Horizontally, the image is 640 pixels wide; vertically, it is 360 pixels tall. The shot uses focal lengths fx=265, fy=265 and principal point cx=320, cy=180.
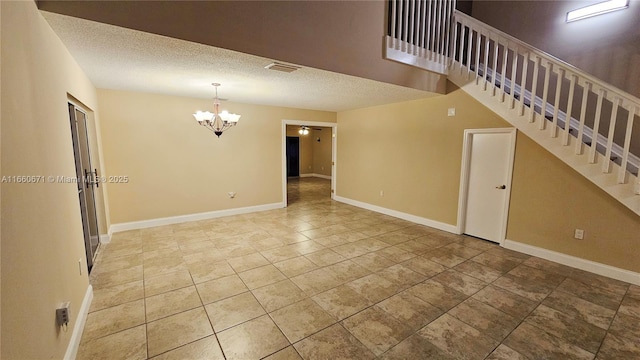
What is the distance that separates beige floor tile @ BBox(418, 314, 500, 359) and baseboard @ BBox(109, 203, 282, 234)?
14.7ft

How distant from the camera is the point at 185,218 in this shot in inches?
204

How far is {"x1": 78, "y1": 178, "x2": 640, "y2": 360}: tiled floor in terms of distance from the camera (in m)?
2.02

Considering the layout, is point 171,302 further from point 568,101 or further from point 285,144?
point 568,101

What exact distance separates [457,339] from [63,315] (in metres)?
2.84

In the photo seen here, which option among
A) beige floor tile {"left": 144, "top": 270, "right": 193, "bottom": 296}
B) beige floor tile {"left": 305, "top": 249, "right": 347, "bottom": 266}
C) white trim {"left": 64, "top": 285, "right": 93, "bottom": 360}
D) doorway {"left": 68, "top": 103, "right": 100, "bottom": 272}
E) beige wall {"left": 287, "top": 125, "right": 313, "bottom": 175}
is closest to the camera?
white trim {"left": 64, "top": 285, "right": 93, "bottom": 360}

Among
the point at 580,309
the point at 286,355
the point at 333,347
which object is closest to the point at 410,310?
the point at 333,347

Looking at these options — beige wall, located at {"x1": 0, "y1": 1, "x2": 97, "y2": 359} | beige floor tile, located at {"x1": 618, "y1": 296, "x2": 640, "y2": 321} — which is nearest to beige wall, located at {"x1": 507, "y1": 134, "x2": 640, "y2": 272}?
beige floor tile, located at {"x1": 618, "y1": 296, "x2": 640, "y2": 321}

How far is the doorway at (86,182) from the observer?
122 inches

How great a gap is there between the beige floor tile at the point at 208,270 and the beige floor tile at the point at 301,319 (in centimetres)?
103

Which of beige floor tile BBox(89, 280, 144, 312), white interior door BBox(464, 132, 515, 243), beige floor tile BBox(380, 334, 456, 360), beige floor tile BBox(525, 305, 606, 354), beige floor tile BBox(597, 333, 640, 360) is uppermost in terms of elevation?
white interior door BBox(464, 132, 515, 243)

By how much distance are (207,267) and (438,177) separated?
13.3 ft

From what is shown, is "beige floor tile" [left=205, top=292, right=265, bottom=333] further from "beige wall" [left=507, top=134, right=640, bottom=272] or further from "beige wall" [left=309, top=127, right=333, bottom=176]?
"beige wall" [left=309, top=127, right=333, bottom=176]

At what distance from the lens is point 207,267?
3301 millimetres

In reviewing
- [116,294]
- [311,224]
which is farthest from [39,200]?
[311,224]
